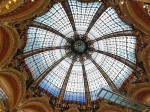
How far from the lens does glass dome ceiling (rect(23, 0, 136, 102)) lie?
79.9 ft

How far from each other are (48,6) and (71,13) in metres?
3.57

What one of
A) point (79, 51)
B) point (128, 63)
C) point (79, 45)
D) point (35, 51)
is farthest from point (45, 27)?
point (128, 63)

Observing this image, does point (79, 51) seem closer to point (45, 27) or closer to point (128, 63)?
point (45, 27)

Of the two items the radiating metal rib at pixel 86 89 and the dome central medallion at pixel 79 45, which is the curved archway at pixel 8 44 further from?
the radiating metal rib at pixel 86 89

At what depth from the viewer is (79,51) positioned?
26828mm

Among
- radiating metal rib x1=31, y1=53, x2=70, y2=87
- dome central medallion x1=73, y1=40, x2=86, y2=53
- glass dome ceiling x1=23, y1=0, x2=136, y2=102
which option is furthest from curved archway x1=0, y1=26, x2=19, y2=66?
dome central medallion x1=73, y1=40, x2=86, y2=53

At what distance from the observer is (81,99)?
27203 millimetres

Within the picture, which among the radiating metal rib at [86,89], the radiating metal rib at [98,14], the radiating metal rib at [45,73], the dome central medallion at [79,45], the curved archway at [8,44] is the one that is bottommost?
the radiating metal rib at [86,89]

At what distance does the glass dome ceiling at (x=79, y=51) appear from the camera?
24369 mm

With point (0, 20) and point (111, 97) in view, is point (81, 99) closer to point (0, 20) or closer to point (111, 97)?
point (111, 97)

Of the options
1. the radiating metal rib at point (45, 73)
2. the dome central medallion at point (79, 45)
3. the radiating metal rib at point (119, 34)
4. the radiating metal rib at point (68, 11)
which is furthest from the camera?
the dome central medallion at point (79, 45)

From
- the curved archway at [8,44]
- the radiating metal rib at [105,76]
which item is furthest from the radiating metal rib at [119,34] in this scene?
the curved archway at [8,44]

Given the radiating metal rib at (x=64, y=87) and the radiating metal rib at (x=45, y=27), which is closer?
the radiating metal rib at (x=45, y=27)

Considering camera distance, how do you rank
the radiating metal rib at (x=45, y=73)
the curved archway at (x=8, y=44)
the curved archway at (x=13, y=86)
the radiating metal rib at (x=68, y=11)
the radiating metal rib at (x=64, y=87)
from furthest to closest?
the radiating metal rib at (x=64, y=87), the radiating metal rib at (x=45, y=73), the curved archway at (x=13, y=86), the radiating metal rib at (x=68, y=11), the curved archway at (x=8, y=44)
